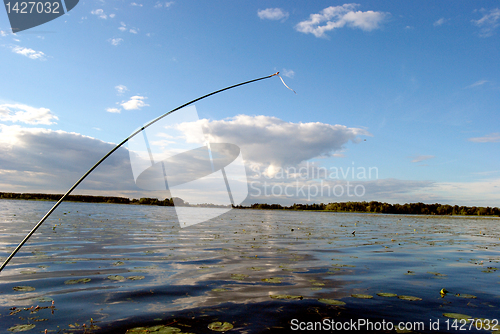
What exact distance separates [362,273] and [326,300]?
3178mm

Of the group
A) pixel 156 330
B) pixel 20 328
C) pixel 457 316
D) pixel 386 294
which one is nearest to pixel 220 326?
pixel 156 330

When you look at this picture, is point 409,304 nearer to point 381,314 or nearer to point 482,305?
point 381,314

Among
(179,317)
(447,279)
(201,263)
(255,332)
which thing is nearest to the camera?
(255,332)

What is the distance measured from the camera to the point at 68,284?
646 centimetres

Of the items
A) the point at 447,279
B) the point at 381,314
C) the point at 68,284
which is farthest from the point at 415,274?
the point at 68,284

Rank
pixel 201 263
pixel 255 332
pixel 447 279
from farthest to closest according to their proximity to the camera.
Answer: pixel 201 263 < pixel 447 279 < pixel 255 332

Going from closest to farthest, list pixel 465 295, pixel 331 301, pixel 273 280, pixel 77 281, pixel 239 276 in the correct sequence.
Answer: pixel 331 301 → pixel 465 295 → pixel 77 281 → pixel 273 280 → pixel 239 276

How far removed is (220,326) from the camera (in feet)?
14.3

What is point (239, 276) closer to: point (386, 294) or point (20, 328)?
point (386, 294)

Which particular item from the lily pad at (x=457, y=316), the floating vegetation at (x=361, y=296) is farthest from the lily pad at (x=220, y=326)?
the lily pad at (x=457, y=316)

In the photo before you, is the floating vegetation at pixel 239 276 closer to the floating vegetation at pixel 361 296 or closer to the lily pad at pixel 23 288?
the floating vegetation at pixel 361 296

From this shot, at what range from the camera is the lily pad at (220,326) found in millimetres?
4242

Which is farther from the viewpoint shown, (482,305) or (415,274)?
(415,274)

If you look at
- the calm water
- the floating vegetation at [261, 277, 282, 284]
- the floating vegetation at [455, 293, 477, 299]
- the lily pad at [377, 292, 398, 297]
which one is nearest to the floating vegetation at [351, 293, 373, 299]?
Answer: the calm water
